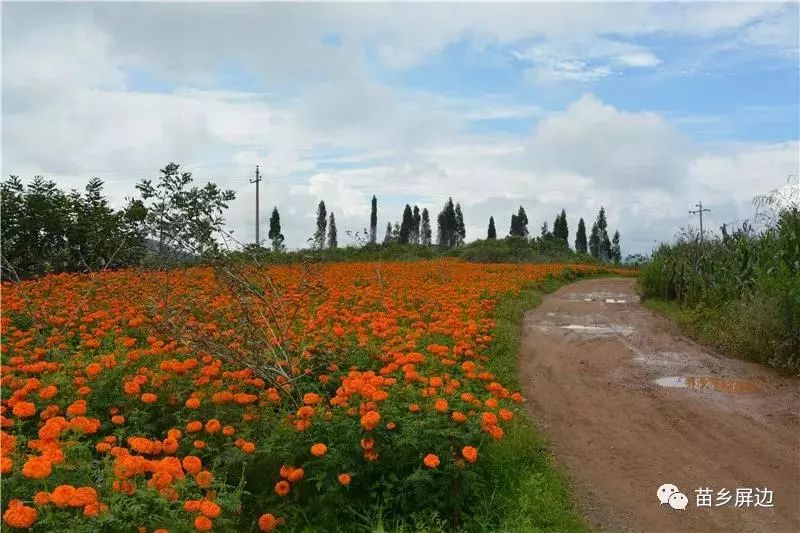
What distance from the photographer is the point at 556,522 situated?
180 inches

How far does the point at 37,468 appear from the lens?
10.2 ft

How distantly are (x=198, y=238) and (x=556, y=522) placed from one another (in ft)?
12.6

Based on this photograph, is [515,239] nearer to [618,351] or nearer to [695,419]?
[618,351]

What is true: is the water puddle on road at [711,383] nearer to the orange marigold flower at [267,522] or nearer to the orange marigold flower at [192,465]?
the orange marigold flower at [267,522]

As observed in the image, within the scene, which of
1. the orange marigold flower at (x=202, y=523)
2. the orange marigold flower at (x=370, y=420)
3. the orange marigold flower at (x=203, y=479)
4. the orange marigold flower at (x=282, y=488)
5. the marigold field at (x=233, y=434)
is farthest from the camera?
the orange marigold flower at (x=370, y=420)

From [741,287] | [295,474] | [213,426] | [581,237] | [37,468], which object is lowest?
[295,474]

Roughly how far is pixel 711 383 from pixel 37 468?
8064mm

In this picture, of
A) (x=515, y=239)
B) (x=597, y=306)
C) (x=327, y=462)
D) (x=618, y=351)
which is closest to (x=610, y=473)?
(x=327, y=462)

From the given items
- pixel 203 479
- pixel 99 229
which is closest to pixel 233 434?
pixel 203 479

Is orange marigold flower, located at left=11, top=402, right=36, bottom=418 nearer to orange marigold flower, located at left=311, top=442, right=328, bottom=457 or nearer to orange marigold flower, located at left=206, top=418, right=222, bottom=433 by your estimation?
orange marigold flower, located at left=206, top=418, right=222, bottom=433

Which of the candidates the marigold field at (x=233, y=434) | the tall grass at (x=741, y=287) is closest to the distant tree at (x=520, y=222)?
the tall grass at (x=741, y=287)

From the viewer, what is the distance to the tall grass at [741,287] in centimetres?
949

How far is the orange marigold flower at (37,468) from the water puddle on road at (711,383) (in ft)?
24.5

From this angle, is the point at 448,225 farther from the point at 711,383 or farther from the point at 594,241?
the point at 711,383
